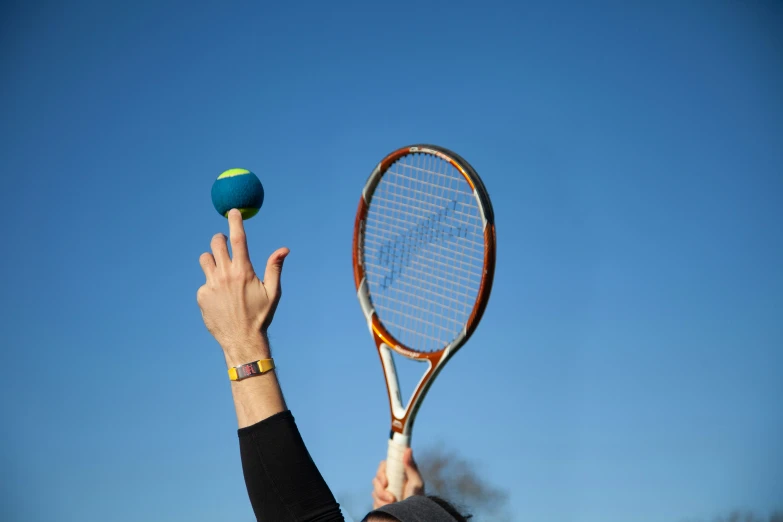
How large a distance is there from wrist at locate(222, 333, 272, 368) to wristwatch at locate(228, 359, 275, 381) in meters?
0.02

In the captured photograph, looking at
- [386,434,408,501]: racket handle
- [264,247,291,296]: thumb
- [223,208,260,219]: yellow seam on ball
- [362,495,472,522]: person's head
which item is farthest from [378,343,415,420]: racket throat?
[362,495,472,522]: person's head

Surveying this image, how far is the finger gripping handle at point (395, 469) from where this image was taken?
5.53 meters

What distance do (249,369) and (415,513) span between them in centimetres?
75

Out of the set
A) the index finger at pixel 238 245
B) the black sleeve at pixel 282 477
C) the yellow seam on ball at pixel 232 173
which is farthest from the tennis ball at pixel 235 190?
the black sleeve at pixel 282 477

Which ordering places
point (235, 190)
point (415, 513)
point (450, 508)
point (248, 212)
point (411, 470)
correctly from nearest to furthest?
point (415, 513) → point (450, 508) → point (235, 190) → point (248, 212) → point (411, 470)

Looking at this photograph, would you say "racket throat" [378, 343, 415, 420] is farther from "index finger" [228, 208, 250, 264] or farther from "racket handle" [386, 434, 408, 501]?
"index finger" [228, 208, 250, 264]

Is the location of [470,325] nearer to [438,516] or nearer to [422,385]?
[422,385]

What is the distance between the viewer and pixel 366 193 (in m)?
7.34

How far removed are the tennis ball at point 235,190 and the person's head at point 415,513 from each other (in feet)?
9.17

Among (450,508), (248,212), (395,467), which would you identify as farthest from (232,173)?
(450,508)

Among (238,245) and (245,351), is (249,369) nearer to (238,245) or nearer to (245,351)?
(245,351)

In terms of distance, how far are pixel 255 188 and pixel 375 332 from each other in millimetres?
2334

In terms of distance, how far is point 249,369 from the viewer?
2.69m

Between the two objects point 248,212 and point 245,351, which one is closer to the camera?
point 245,351
